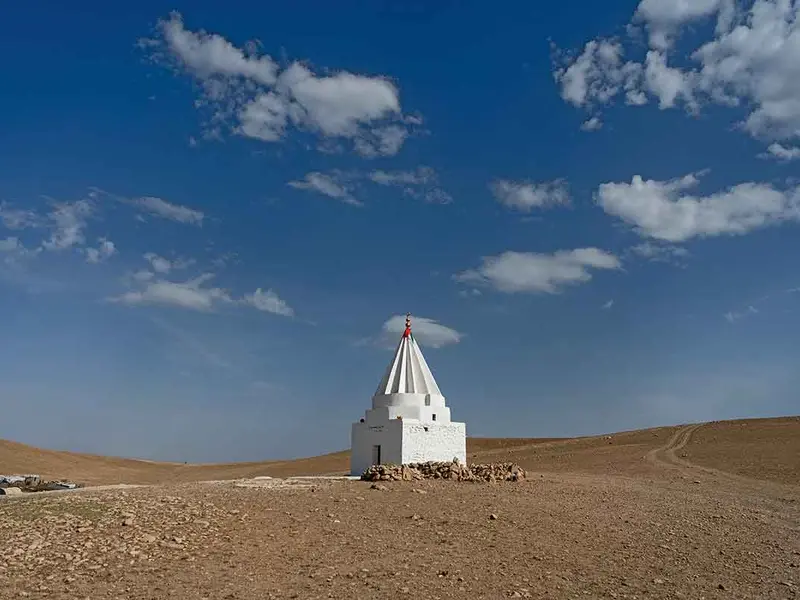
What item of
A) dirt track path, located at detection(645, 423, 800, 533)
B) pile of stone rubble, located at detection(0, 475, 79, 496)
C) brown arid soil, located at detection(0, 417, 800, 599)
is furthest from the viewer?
pile of stone rubble, located at detection(0, 475, 79, 496)

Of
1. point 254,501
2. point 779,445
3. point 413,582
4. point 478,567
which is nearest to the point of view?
point 413,582

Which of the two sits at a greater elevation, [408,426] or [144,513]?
[408,426]

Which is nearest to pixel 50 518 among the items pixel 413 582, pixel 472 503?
pixel 413 582

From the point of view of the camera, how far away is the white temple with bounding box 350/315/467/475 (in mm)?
24766

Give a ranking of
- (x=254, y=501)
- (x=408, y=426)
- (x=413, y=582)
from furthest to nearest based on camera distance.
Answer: (x=408, y=426), (x=254, y=501), (x=413, y=582)

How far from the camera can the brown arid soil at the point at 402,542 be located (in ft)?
29.7

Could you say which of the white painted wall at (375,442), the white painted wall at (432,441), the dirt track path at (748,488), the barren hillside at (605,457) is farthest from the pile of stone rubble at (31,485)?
the dirt track path at (748,488)

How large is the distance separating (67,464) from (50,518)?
33326mm

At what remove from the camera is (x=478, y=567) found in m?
9.95

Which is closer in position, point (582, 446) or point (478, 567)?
point (478, 567)

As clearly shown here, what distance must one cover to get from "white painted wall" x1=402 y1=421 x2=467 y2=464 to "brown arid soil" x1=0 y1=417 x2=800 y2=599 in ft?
17.1

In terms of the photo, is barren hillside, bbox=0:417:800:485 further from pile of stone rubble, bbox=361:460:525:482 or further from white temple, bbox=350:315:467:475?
pile of stone rubble, bbox=361:460:525:482

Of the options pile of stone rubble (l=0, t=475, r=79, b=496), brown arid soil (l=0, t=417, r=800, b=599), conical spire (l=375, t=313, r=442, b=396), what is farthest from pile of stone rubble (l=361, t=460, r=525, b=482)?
pile of stone rubble (l=0, t=475, r=79, b=496)

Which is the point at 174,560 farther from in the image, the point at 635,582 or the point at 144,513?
the point at 635,582
